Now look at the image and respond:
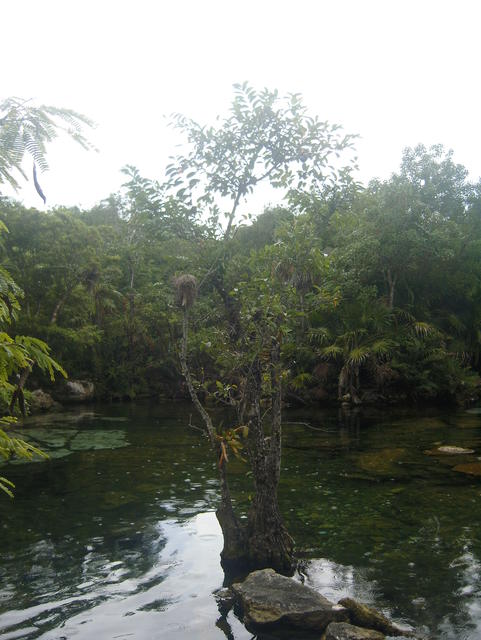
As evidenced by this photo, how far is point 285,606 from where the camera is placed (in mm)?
5918

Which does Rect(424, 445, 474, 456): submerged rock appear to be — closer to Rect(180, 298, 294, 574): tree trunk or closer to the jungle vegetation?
the jungle vegetation

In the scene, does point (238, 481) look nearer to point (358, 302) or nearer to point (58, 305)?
point (358, 302)

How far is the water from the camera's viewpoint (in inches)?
248

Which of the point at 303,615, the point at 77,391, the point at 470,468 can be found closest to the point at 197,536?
the point at 303,615

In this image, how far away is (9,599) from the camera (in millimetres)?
6695

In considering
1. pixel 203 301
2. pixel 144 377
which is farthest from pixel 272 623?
pixel 144 377

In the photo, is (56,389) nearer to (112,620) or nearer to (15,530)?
(15,530)

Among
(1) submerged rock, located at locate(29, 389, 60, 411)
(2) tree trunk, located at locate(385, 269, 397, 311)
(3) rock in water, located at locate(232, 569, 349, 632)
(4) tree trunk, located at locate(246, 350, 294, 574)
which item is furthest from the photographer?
(2) tree trunk, located at locate(385, 269, 397, 311)

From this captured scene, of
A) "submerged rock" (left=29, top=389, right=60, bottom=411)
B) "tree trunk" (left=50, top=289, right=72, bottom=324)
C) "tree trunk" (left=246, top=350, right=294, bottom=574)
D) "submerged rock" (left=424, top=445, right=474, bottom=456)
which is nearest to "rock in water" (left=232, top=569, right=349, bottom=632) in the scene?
"tree trunk" (left=246, top=350, right=294, bottom=574)

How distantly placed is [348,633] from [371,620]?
45 centimetres

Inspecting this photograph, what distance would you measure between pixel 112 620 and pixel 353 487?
703 cm

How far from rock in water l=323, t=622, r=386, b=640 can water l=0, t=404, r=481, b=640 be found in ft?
2.79

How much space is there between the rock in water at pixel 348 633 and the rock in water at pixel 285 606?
32cm

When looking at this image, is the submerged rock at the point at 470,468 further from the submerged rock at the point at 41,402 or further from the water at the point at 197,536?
the submerged rock at the point at 41,402
